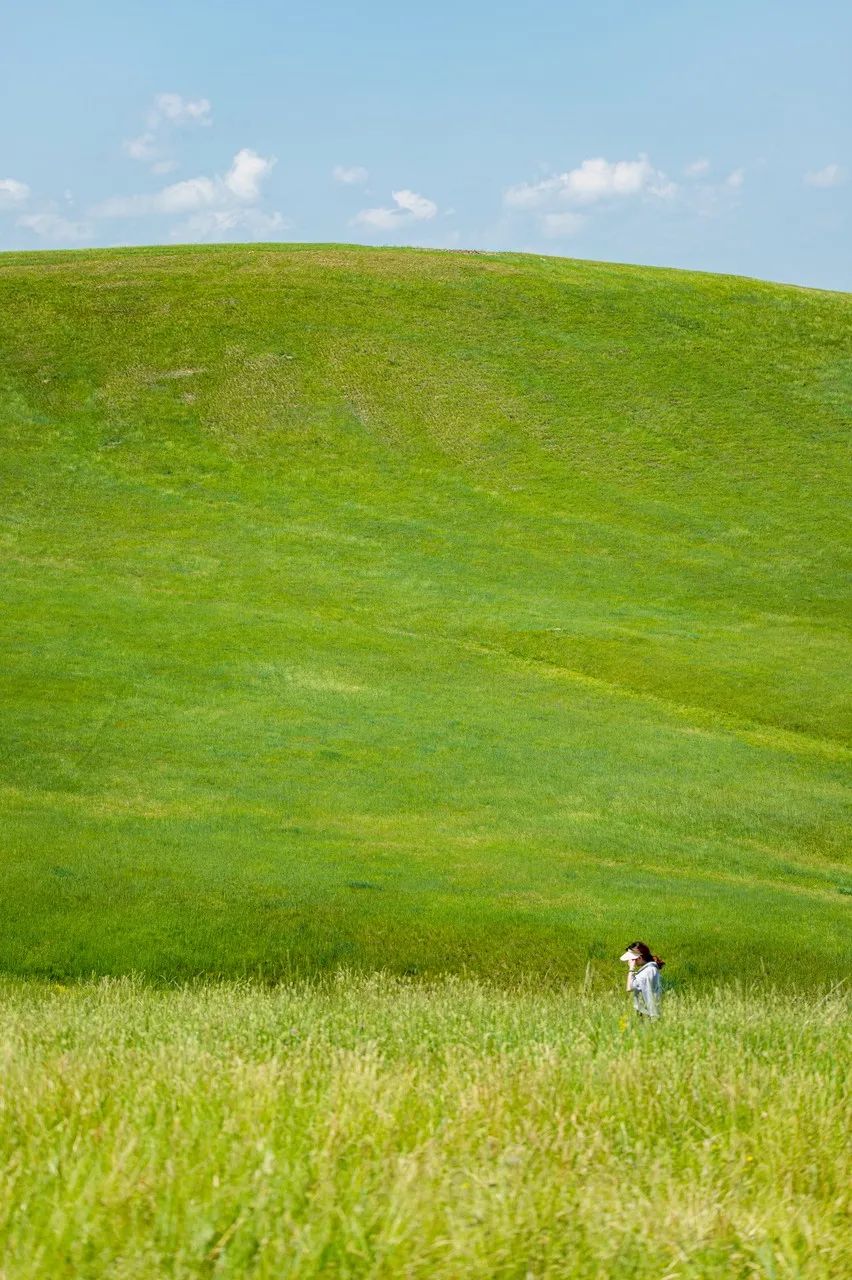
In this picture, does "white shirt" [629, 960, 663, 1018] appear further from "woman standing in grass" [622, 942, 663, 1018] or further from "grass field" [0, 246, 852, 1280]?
"grass field" [0, 246, 852, 1280]

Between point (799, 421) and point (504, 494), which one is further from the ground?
point (799, 421)

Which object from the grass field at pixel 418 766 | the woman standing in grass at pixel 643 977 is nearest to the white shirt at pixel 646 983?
the woman standing in grass at pixel 643 977

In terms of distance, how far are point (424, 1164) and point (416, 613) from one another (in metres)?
43.4

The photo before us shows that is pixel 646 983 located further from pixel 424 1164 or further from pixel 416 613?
pixel 416 613

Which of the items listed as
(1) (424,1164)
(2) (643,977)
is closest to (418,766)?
(2) (643,977)

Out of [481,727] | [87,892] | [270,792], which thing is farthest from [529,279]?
[87,892]

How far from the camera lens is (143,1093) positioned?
5078 millimetres

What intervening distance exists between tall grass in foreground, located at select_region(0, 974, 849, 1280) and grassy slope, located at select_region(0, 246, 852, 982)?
48.2ft

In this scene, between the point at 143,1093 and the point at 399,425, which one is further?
the point at 399,425

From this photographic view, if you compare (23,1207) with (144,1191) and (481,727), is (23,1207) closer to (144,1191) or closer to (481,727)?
(144,1191)

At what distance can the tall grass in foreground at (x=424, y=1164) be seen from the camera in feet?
11.9

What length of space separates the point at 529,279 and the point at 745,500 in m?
31.5

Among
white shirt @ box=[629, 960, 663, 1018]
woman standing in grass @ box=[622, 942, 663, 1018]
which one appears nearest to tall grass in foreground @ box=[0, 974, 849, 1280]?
woman standing in grass @ box=[622, 942, 663, 1018]

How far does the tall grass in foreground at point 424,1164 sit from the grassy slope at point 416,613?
14686 millimetres
